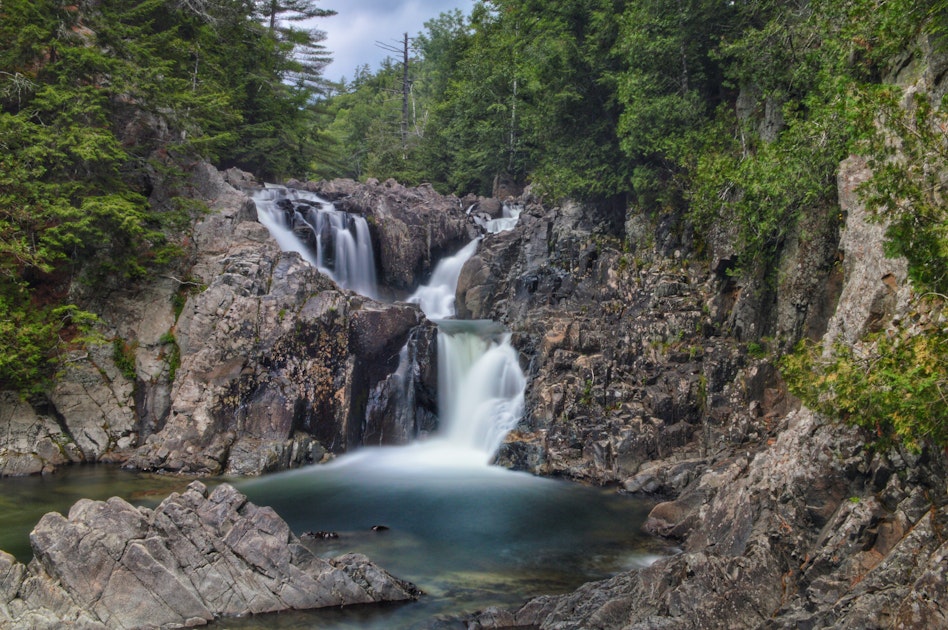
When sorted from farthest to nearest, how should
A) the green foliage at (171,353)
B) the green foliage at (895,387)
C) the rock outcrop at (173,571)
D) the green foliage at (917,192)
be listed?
1. the green foliage at (171,353)
2. the rock outcrop at (173,571)
3. the green foliage at (917,192)
4. the green foliage at (895,387)

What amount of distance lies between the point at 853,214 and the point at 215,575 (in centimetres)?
1409

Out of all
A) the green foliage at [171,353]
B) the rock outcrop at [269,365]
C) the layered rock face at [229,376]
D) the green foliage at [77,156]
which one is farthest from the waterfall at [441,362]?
the green foliage at [171,353]

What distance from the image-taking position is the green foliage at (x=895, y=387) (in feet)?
22.7

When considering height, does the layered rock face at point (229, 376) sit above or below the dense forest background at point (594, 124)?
below

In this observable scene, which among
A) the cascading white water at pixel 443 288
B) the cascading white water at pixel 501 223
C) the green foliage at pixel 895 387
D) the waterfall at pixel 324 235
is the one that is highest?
the cascading white water at pixel 501 223

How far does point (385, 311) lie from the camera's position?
72.6 ft

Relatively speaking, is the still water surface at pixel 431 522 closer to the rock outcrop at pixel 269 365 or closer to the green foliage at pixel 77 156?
the rock outcrop at pixel 269 365

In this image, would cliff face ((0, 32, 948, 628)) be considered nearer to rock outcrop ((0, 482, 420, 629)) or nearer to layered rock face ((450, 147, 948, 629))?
layered rock face ((450, 147, 948, 629))

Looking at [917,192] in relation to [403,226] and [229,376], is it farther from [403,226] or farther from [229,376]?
[403,226]

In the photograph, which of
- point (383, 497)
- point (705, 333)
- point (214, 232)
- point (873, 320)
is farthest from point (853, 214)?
point (214, 232)

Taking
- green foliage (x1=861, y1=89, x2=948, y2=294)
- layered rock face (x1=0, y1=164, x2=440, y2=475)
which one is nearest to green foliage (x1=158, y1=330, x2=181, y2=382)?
layered rock face (x1=0, y1=164, x2=440, y2=475)

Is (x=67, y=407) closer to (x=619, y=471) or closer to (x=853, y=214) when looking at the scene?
(x=619, y=471)

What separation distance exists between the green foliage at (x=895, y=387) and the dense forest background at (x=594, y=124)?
0.05m

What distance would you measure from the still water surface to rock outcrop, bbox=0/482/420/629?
39 cm
